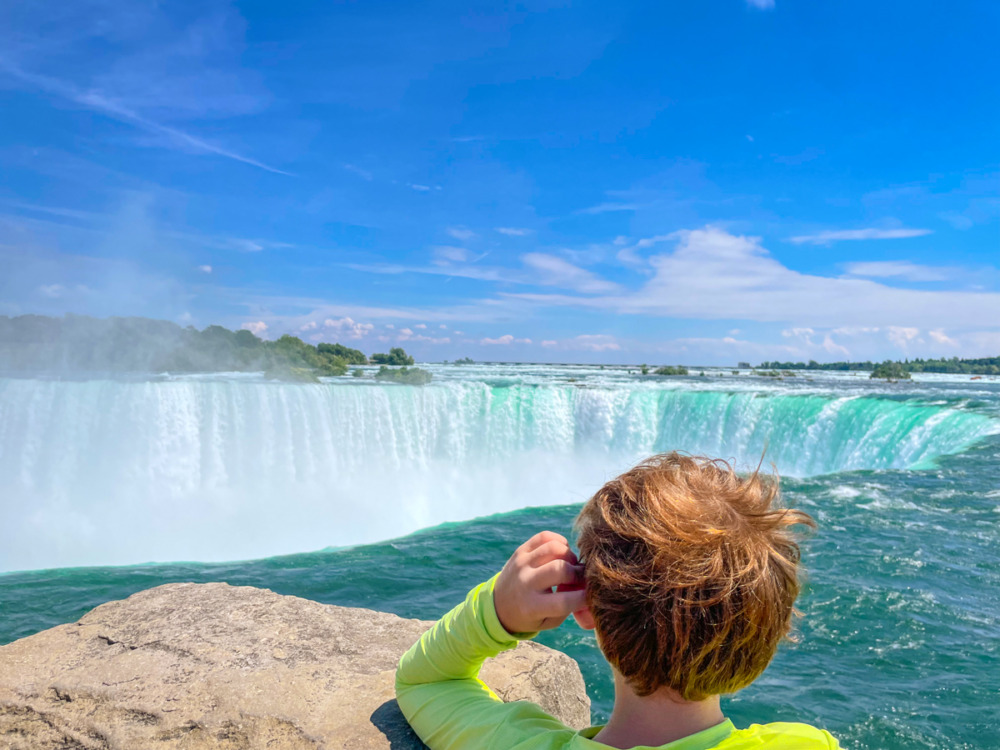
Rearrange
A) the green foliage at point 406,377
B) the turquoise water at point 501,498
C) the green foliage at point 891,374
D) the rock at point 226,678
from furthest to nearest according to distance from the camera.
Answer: the green foliage at point 891,374
the green foliage at point 406,377
the turquoise water at point 501,498
the rock at point 226,678

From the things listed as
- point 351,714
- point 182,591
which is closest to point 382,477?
point 182,591

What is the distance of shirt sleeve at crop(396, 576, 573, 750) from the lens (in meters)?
1.20

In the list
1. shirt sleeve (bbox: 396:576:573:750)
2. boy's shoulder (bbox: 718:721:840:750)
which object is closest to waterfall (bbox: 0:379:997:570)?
shirt sleeve (bbox: 396:576:573:750)

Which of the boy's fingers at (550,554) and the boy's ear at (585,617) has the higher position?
the boy's fingers at (550,554)

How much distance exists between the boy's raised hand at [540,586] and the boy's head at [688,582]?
0.04 metres

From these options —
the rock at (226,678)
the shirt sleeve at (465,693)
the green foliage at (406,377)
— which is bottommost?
the rock at (226,678)

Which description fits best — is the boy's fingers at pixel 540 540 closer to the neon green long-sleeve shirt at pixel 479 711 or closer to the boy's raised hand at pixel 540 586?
the boy's raised hand at pixel 540 586

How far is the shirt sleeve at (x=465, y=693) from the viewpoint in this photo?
1.20m

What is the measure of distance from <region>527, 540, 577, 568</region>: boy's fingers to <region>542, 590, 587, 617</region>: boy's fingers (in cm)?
6

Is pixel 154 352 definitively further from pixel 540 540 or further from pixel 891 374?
pixel 891 374

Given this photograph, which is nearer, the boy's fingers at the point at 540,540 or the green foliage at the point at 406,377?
the boy's fingers at the point at 540,540

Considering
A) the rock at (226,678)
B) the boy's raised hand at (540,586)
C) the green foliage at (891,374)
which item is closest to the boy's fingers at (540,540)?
the boy's raised hand at (540,586)

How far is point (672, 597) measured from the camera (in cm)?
95

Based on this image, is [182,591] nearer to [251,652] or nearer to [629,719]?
[251,652]
